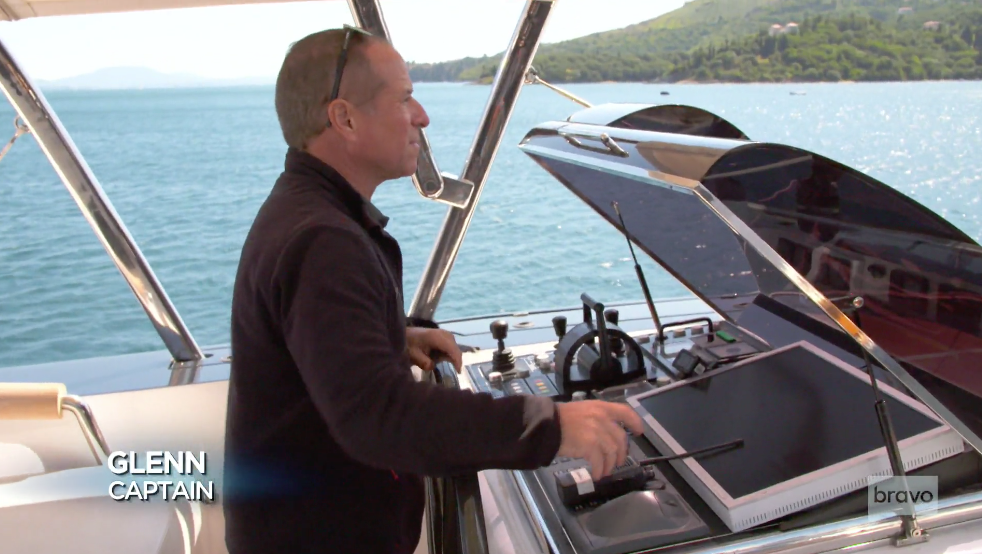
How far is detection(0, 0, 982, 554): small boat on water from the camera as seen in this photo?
0.98m

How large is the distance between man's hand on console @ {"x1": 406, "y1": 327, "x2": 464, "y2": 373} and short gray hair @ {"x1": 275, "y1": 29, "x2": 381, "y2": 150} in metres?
0.46

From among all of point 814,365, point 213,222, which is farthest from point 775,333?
point 213,222

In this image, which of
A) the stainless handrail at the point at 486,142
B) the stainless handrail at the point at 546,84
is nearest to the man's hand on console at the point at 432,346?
the stainless handrail at the point at 486,142

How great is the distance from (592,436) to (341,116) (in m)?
0.56

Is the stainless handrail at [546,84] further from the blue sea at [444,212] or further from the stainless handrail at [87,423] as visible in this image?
the stainless handrail at [87,423]

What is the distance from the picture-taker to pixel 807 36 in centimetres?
262

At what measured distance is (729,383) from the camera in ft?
4.34

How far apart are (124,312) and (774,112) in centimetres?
364

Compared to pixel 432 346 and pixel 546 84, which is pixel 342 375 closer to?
pixel 432 346

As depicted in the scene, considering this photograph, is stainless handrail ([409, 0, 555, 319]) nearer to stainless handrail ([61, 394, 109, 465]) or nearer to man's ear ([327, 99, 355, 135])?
stainless handrail ([61, 394, 109, 465])

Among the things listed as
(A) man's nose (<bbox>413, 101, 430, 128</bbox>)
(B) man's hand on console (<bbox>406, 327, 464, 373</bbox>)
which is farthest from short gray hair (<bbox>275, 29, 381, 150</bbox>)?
(B) man's hand on console (<bbox>406, 327, 464, 373</bbox>)

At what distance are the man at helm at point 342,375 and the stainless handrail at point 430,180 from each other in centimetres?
120

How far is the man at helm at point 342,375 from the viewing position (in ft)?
2.42

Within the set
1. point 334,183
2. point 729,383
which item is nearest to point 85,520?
point 334,183
